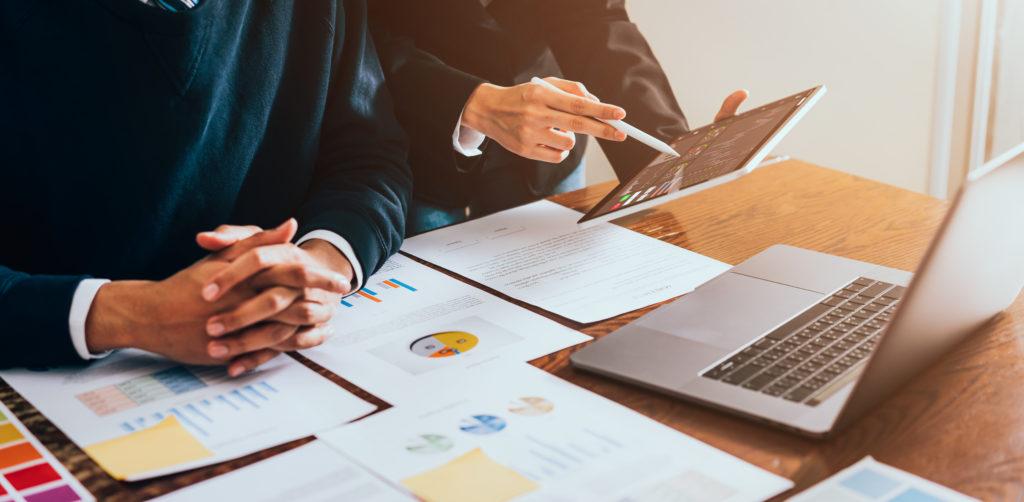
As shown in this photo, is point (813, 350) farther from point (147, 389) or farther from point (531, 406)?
point (147, 389)

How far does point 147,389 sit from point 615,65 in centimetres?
102

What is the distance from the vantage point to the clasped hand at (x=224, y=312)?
792 mm

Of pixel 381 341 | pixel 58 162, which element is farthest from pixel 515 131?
pixel 58 162

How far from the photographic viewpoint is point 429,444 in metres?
0.68

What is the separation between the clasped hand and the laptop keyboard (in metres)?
0.38

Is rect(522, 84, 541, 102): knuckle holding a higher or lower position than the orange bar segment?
higher

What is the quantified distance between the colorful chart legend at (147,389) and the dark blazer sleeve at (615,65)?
2.67ft

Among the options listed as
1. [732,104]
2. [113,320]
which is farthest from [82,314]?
[732,104]

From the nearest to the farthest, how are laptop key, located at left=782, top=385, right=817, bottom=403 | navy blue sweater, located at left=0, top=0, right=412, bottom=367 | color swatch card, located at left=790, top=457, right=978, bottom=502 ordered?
color swatch card, located at left=790, top=457, right=978, bottom=502 < laptop key, located at left=782, top=385, right=817, bottom=403 < navy blue sweater, located at left=0, top=0, right=412, bottom=367

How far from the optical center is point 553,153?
1.19m

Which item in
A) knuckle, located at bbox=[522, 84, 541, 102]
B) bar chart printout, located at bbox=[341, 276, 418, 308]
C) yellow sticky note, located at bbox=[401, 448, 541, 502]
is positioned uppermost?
knuckle, located at bbox=[522, 84, 541, 102]

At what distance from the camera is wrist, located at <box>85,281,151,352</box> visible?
792mm

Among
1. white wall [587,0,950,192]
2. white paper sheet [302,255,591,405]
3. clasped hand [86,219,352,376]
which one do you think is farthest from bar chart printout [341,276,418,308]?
white wall [587,0,950,192]

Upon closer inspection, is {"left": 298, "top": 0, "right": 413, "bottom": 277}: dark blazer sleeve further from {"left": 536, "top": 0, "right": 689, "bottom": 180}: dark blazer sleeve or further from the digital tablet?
{"left": 536, "top": 0, "right": 689, "bottom": 180}: dark blazer sleeve
